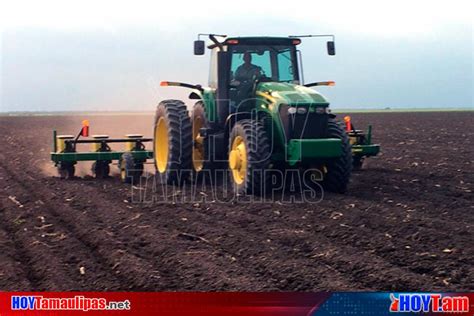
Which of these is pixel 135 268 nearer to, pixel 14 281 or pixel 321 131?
pixel 14 281

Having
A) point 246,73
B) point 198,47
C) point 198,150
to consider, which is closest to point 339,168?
point 246,73

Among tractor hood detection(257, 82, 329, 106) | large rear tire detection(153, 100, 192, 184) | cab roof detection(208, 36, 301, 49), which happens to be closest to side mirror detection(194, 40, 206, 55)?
tractor hood detection(257, 82, 329, 106)

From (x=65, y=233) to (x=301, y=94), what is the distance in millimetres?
3432

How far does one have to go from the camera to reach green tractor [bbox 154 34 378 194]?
8.38 meters

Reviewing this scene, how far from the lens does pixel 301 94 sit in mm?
8578

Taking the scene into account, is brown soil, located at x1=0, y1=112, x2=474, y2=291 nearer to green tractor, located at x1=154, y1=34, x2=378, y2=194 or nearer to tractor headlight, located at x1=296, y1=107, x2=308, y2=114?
green tractor, located at x1=154, y1=34, x2=378, y2=194

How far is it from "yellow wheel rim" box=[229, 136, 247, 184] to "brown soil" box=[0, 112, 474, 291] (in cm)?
66

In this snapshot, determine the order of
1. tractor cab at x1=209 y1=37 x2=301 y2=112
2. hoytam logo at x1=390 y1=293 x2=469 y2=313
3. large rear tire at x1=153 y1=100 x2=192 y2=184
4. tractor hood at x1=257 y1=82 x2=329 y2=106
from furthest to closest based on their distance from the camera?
large rear tire at x1=153 y1=100 x2=192 y2=184
tractor cab at x1=209 y1=37 x2=301 y2=112
tractor hood at x1=257 y1=82 x2=329 y2=106
hoytam logo at x1=390 y1=293 x2=469 y2=313

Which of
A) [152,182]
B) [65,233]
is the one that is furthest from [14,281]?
[152,182]

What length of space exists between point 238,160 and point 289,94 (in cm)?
101

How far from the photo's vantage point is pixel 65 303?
3.93m

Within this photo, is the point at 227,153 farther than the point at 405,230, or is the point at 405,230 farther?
the point at 227,153

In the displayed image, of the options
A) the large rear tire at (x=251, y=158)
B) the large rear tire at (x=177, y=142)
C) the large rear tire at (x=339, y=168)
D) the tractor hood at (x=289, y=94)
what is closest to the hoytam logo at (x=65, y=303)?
the large rear tire at (x=251, y=158)

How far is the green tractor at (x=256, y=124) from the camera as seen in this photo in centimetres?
838
